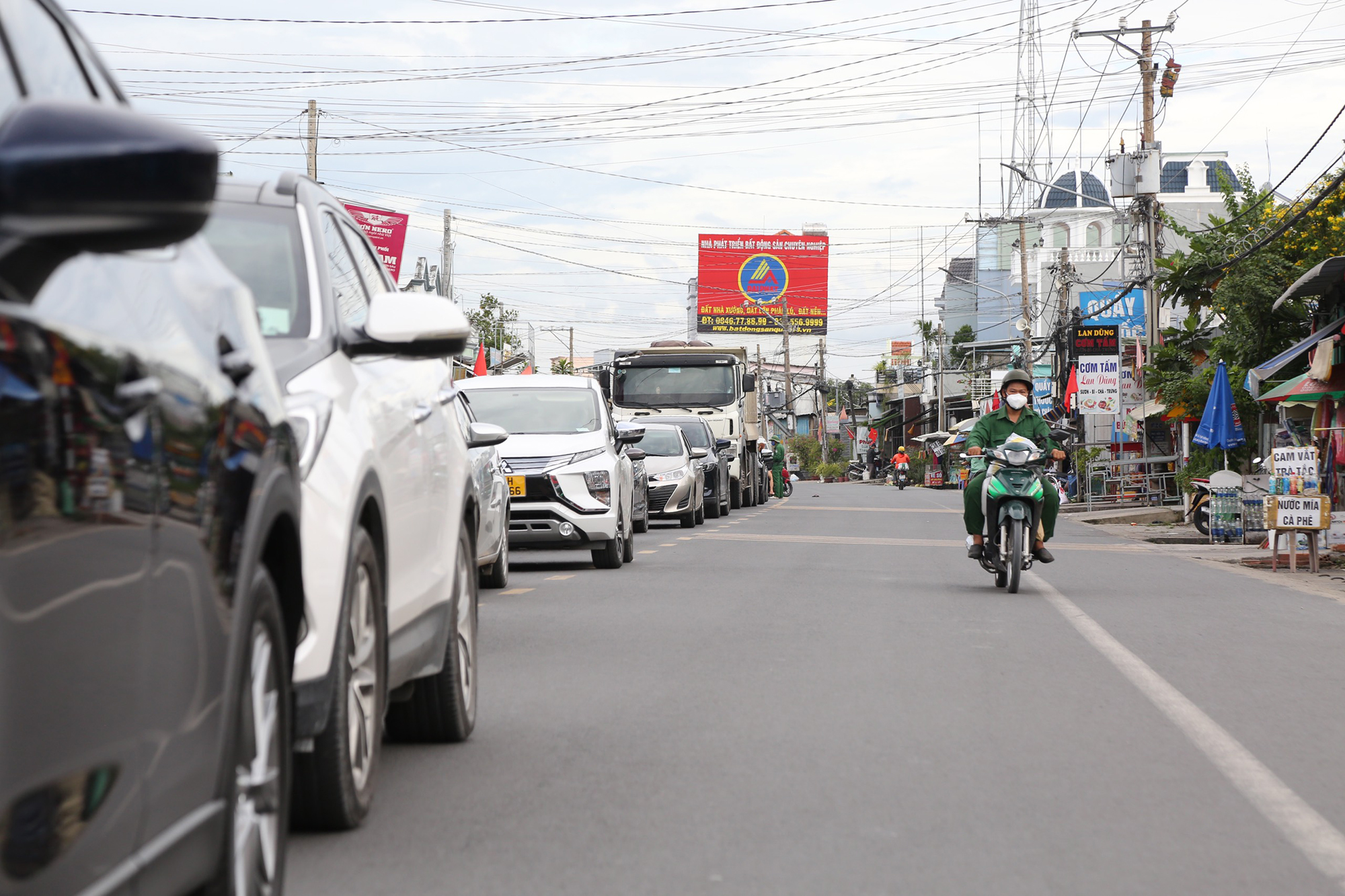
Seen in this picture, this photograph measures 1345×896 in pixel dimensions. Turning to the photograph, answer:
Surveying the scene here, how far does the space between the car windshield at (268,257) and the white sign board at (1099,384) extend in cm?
3253

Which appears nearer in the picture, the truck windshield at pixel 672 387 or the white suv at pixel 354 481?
the white suv at pixel 354 481

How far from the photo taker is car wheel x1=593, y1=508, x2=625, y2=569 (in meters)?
15.3

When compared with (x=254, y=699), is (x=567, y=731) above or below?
below

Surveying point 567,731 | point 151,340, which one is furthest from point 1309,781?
point 151,340

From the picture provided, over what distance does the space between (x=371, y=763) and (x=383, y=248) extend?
32369mm

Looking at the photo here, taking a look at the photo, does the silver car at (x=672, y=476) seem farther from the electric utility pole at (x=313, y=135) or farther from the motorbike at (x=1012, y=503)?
the electric utility pole at (x=313, y=135)

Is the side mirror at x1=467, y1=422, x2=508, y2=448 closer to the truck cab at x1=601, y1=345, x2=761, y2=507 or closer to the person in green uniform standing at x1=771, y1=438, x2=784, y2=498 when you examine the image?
the truck cab at x1=601, y1=345, x2=761, y2=507

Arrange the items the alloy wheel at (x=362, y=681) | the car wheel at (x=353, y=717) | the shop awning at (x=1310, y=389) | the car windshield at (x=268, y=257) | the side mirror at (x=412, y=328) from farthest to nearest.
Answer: the shop awning at (x=1310, y=389), the car windshield at (x=268, y=257), the side mirror at (x=412, y=328), the alloy wheel at (x=362, y=681), the car wheel at (x=353, y=717)

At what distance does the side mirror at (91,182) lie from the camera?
1925 mm

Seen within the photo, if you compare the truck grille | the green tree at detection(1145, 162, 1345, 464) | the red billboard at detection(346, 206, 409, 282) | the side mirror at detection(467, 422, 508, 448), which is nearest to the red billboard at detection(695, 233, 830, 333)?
the red billboard at detection(346, 206, 409, 282)

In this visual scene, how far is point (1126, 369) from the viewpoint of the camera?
37.0m

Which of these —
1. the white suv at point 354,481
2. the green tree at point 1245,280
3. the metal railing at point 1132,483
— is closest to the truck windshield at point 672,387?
the green tree at point 1245,280

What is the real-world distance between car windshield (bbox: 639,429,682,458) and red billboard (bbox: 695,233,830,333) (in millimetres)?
57916

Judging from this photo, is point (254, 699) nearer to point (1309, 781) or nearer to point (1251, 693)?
point (1309, 781)
